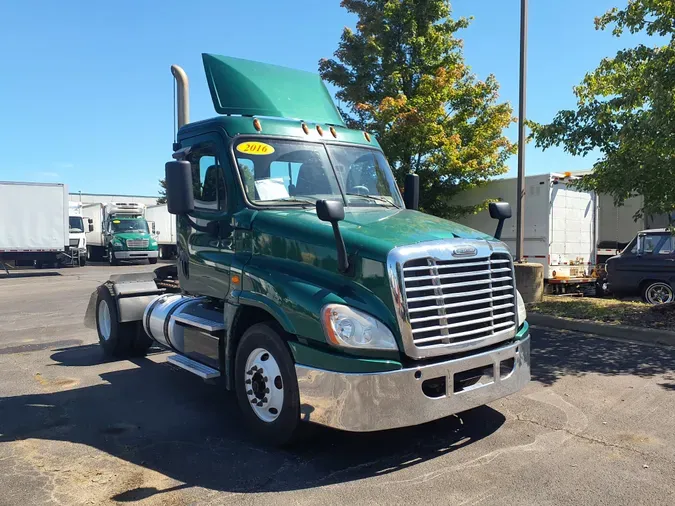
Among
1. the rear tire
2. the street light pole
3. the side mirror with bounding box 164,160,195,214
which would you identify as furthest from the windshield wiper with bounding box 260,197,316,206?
the street light pole

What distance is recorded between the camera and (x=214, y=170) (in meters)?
5.18

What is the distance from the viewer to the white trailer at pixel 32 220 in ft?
75.4

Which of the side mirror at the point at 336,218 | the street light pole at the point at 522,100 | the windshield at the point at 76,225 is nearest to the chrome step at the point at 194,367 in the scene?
the side mirror at the point at 336,218

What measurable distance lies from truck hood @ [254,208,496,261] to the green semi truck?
15 millimetres

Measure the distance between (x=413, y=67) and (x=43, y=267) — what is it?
72.0 feet

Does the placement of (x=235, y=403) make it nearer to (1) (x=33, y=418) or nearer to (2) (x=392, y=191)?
(1) (x=33, y=418)

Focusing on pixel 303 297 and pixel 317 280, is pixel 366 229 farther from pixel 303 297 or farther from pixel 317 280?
pixel 303 297

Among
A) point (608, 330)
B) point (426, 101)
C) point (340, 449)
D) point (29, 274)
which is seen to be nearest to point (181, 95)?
point (340, 449)

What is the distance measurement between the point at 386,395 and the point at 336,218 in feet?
4.08

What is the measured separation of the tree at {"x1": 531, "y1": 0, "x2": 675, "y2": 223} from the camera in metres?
7.78

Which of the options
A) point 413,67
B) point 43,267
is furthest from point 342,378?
point 43,267

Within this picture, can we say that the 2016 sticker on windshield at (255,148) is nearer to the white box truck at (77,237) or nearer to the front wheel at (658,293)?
the front wheel at (658,293)

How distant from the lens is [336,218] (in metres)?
3.89

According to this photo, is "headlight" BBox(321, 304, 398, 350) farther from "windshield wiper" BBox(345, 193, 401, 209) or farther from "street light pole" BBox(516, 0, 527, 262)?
"street light pole" BBox(516, 0, 527, 262)
